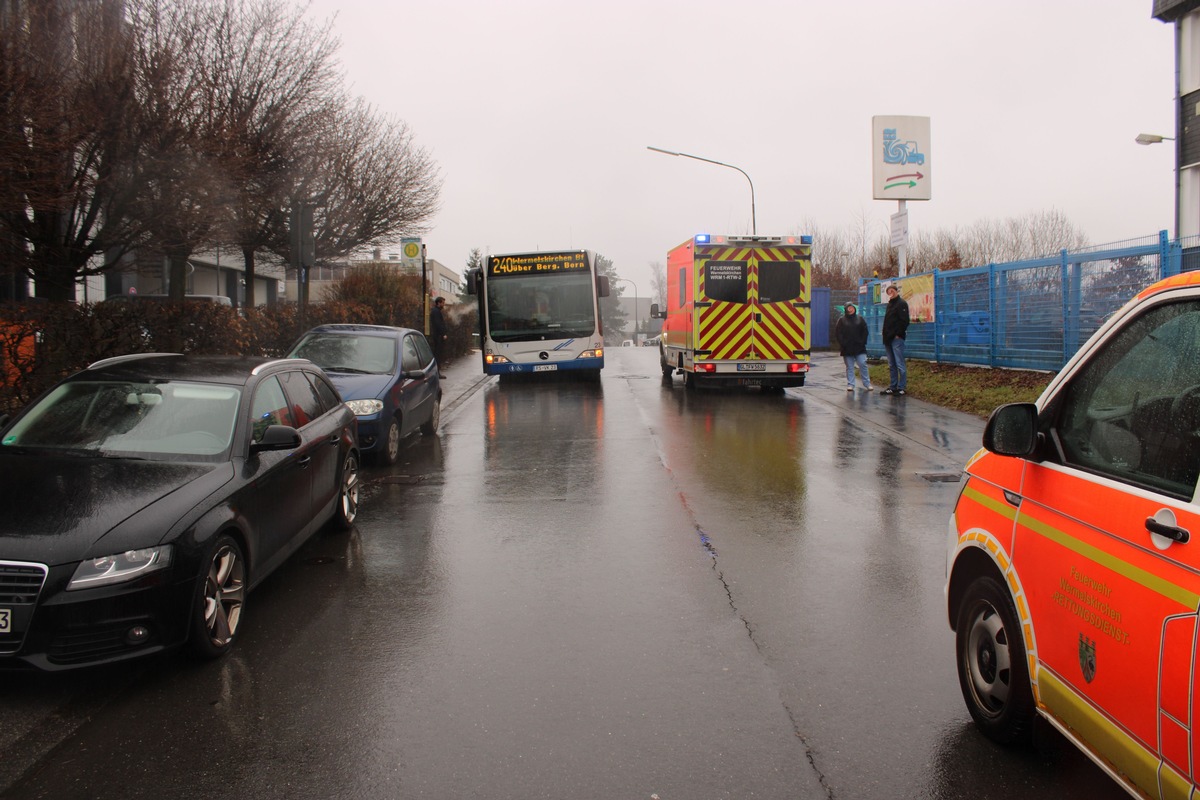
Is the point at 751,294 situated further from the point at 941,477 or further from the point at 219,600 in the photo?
the point at 219,600

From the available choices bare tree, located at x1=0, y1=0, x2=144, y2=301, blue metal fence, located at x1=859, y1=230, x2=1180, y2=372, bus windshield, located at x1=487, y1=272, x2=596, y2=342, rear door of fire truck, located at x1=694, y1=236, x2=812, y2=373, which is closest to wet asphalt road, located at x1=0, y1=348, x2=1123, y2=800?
bare tree, located at x1=0, y1=0, x2=144, y2=301

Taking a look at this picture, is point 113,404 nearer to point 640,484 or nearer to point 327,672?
point 327,672

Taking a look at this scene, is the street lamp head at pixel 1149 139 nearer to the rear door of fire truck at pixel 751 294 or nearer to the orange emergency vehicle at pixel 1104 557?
the rear door of fire truck at pixel 751 294

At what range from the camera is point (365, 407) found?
35.1 ft

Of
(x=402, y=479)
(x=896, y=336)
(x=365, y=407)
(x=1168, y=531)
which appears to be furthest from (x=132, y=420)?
(x=896, y=336)

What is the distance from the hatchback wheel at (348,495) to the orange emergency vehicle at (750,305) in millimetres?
11450

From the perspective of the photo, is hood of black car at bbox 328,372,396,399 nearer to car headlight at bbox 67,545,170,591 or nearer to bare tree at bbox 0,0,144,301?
bare tree at bbox 0,0,144,301

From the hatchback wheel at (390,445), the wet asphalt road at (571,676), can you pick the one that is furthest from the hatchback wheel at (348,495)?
the hatchback wheel at (390,445)

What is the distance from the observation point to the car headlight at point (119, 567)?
416 centimetres

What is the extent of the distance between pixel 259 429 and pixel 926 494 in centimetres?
617

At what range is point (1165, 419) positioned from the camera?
2846 mm

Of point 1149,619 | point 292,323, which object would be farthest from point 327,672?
point 292,323

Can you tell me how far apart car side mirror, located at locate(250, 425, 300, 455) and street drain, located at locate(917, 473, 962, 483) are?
671 cm

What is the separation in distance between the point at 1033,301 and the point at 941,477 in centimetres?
877
